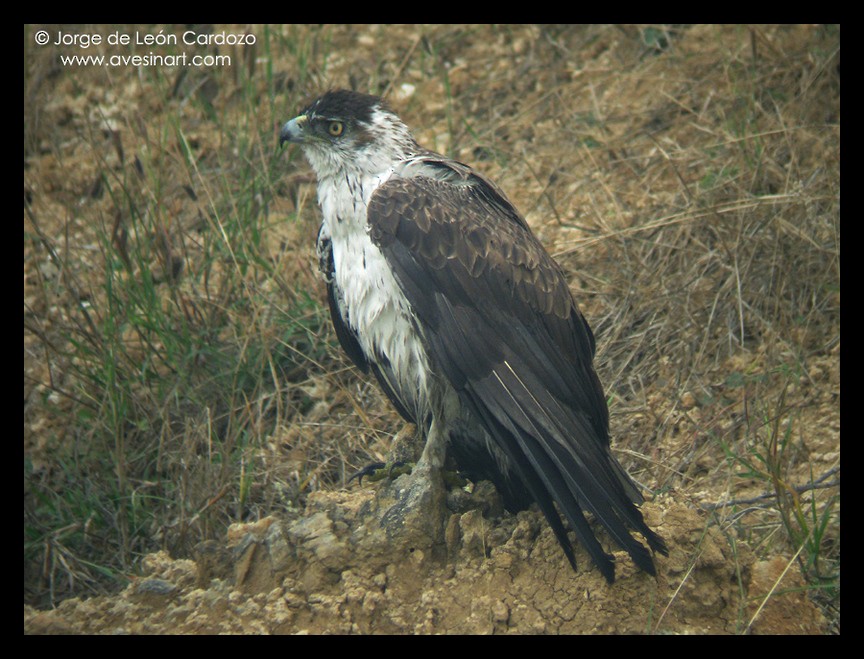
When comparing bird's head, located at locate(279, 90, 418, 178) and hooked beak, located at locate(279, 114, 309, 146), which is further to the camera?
hooked beak, located at locate(279, 114, 309, 146)

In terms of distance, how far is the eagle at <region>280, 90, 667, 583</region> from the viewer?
12.3 feet

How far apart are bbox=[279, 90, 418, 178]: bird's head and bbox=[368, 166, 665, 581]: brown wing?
282mm

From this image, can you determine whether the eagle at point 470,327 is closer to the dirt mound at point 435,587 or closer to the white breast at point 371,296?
the white breast at point 371,296

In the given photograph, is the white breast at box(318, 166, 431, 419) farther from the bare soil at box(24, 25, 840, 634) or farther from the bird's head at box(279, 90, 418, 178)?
the bare soil at box(24, 25, 840, 634)

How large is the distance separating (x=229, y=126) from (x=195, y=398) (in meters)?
2.48

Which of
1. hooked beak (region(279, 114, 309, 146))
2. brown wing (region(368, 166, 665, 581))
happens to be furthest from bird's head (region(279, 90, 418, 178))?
brown wing (region(368, 166, 665, 581))

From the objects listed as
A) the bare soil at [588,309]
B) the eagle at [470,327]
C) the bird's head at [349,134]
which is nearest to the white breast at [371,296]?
the eagle at [470,327]

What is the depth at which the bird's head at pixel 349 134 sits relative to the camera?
4465 mm

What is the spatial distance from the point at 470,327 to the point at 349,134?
119 centimetres

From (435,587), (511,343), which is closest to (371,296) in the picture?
(511,343)

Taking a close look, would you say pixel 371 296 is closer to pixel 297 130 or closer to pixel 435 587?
pixel 297 130

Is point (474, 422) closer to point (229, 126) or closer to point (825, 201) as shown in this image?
point (825, 201)

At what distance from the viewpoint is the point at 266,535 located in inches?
159

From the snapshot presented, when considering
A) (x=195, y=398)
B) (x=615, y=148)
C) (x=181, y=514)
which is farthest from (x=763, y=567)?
(x=615, y=148)
